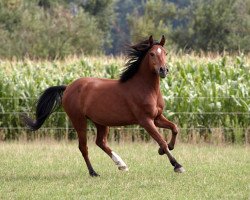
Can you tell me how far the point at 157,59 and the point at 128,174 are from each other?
182cm

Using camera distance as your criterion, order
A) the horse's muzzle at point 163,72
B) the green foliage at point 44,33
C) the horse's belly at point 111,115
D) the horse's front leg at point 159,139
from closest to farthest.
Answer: the horse's muzzle at point 163,72, the horse's front leg at point 159,139, the horse's belly at point 111,115, the green foliage at point 44,33

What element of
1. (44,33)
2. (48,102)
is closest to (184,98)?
(48,102)

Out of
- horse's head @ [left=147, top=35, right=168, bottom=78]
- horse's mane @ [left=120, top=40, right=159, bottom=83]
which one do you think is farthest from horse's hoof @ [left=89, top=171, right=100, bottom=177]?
horse's head @ [left=147, top=35, right=168, bottom=78]

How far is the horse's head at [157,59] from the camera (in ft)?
35.3

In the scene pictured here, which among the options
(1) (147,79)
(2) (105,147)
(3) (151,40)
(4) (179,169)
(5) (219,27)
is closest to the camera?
(4) (179,169)

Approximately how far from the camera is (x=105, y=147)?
12.0m

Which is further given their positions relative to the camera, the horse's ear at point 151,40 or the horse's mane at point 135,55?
the horse's mane at point 135,55

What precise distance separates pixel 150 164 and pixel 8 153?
363 centimetres

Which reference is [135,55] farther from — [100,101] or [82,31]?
[82,31]

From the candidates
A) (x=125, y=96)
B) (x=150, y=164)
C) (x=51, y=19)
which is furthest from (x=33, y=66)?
(x=51, y=19)

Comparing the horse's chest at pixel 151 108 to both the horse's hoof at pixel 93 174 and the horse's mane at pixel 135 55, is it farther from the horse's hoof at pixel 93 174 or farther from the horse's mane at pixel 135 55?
the horse's hoof at pixel 93 174

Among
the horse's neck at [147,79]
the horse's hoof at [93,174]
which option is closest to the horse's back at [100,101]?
the horse's neck at [147,79]

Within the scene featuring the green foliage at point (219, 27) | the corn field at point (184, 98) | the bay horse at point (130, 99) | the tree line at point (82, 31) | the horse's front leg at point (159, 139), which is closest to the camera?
the horse's front leg at point (159, 139)

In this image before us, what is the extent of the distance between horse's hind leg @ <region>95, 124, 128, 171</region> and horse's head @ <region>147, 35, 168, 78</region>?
1.55 metres
